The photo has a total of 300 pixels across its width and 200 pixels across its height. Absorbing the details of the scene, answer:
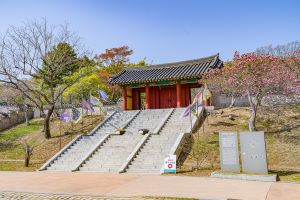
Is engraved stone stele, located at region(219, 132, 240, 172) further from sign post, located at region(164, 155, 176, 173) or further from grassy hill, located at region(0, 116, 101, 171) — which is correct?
grassy hill, located at region(0, 116, 101, 171)

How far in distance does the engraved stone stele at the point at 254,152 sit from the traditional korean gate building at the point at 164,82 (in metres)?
12.5

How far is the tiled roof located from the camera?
2601 centimetres

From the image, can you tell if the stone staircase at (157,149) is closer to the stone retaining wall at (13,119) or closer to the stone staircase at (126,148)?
the stone staircase at (126,148)

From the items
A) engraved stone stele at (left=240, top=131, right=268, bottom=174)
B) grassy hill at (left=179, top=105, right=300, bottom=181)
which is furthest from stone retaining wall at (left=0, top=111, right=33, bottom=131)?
engraved stone stele at (left=240, top=131, right=268, bottom=174)

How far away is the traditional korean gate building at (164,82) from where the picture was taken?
26.4 metres

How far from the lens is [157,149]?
56.8 ft

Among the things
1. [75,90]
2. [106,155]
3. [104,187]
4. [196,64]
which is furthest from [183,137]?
[75,90]

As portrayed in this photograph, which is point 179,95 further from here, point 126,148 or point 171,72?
point 126,148

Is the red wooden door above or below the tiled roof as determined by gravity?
below

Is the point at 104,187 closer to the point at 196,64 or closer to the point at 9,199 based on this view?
the point at 9,199

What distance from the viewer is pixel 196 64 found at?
28453 millimetres

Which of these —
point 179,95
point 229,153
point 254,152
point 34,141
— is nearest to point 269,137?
point 254,152

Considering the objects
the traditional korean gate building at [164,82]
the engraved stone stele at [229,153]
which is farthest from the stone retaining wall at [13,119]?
the engraved stone stele at [229,153]

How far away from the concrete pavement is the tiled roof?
14156 mm
